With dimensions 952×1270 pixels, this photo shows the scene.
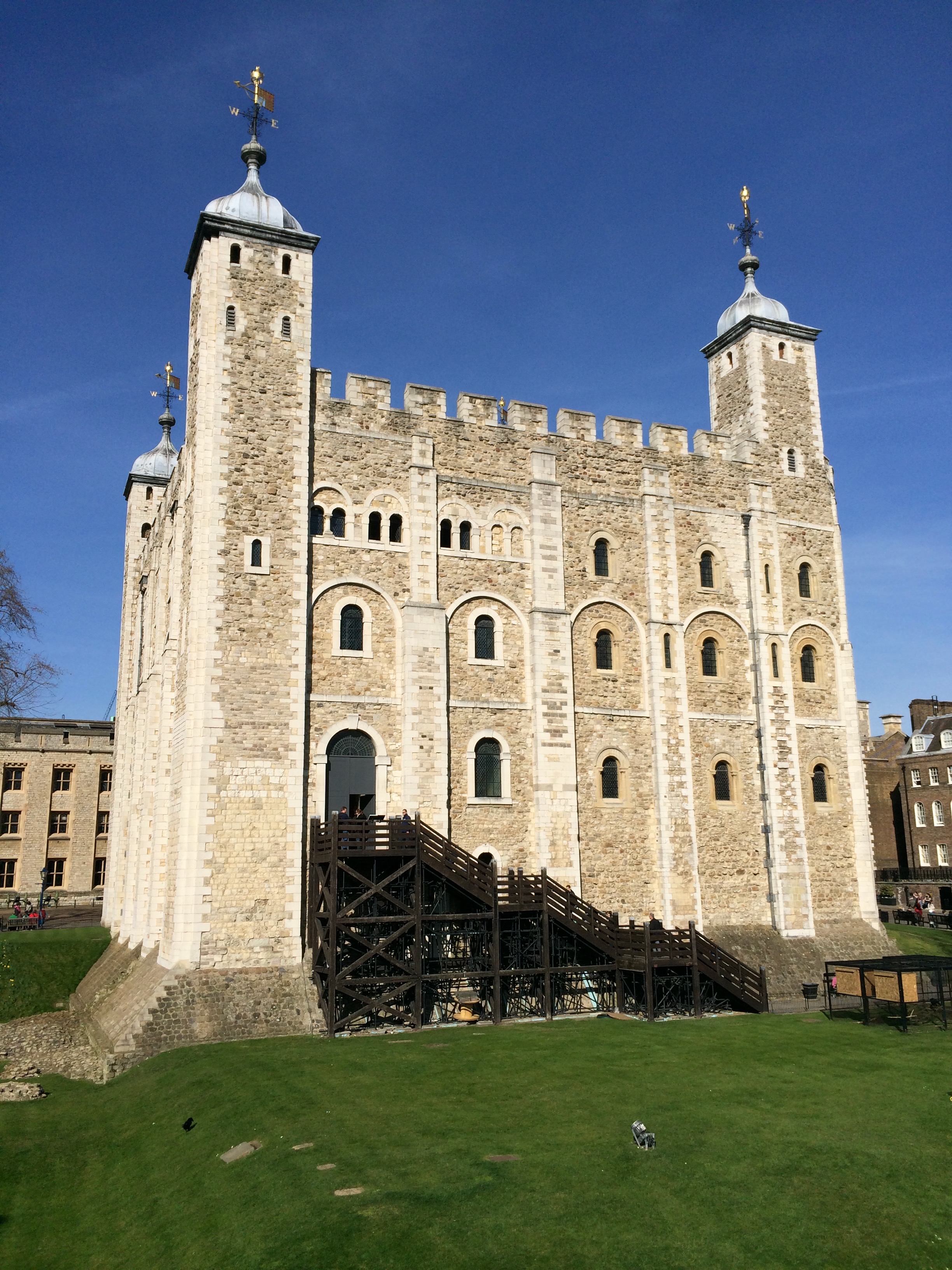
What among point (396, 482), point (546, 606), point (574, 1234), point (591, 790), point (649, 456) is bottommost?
point (574, 1234)

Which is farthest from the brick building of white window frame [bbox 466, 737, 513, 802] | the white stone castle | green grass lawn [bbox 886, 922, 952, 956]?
green grass lawn [bbox 886, 922, 952, 956]

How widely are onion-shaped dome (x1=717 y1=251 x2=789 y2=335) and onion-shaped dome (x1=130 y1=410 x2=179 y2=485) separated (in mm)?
21228

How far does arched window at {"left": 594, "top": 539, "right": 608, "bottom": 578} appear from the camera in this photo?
30219 millimetres

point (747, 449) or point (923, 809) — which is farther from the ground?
point (747, 449)

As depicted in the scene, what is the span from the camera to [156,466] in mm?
39875

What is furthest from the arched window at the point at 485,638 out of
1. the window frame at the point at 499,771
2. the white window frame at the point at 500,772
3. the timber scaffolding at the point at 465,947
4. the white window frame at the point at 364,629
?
the timber scaffolding at the point at 465,947

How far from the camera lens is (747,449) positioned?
33188 millimetres

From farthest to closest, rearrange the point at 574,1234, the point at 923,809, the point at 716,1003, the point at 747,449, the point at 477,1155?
the point at 923,809, the point at 747,449, the point at 716,1003, the point at 477,1155, the point at 574,1234

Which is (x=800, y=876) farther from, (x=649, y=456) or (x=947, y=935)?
(x=649, y=456)

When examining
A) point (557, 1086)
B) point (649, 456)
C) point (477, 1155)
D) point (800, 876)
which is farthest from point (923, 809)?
point (477, 1155)

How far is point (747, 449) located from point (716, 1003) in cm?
1742

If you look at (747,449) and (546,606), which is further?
(747,449)

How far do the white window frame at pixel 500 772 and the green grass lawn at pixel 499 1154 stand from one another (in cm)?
734

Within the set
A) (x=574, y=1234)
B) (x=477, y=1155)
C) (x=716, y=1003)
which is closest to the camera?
(x=574, y=1234)
